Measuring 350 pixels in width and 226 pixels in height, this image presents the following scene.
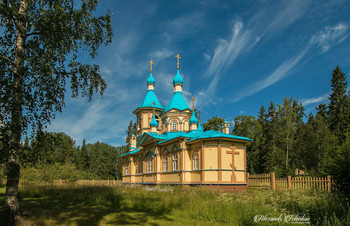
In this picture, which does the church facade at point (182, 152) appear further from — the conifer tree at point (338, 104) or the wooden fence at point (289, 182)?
the conifer tree at point (338, 104)

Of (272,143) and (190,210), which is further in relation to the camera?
(272,143)

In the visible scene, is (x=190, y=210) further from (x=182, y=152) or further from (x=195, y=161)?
(x=182, y=152)

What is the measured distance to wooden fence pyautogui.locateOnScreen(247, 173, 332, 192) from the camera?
1628cm

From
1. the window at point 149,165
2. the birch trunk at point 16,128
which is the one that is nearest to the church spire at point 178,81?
the window at point 149,165

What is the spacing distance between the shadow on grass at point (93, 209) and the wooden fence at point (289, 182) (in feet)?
29.7

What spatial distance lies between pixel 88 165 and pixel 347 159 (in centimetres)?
6491

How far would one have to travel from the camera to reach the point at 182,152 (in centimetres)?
2375

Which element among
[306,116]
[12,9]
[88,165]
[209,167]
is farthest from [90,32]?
[88,165]

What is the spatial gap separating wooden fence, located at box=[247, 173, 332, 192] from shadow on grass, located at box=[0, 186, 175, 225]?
9.05 m

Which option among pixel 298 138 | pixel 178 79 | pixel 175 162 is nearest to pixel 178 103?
pixel 178 79

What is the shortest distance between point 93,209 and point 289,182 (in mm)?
14148

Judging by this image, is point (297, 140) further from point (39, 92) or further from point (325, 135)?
point (39, 92)

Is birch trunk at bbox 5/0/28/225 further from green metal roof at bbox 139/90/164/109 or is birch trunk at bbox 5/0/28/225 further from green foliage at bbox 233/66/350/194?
green foliage at bbox 233/66/350/194

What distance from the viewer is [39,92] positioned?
8.48 m
